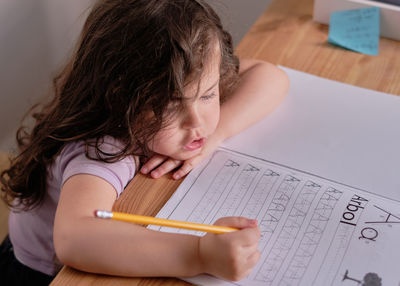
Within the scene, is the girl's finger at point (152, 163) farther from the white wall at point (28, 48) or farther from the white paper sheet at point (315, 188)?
the white wall at point (28, 48)

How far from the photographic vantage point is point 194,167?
826 millimetres

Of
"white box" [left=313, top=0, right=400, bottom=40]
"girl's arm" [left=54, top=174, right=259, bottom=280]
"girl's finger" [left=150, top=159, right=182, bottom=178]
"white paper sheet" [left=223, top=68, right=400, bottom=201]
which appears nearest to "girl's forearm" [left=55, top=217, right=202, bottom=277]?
"girl's arm" [left=54, top=174, right=259, bottom=280]

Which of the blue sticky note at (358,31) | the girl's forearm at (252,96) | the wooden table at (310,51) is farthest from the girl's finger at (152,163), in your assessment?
the blue sticky note at (358,31)

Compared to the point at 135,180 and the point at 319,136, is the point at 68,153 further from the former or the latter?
the point at 319,136

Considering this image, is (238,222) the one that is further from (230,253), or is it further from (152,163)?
(152,163)

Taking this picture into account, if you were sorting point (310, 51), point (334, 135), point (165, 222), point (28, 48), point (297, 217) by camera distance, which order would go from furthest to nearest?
1. point (28, 48)
2. point (310, 51)
3. point (334, 135)
4. point (297, 217)
5. point (165, 222)

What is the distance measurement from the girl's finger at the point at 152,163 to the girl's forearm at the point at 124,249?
139mm

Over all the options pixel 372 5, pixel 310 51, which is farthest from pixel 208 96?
pixel 372 5

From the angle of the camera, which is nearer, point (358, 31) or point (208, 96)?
point (208, 96)

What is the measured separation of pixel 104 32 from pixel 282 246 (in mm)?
390

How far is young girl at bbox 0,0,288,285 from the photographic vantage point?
0.66 m

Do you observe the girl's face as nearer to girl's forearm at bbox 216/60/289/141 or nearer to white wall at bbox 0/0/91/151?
girl's forearm at bbox 216/60/289/141

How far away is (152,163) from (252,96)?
9.9 inches

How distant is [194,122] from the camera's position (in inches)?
30.6
